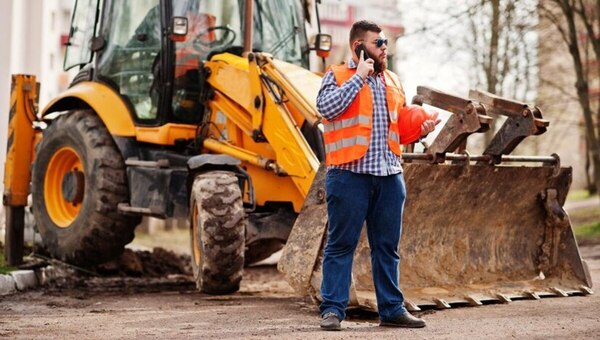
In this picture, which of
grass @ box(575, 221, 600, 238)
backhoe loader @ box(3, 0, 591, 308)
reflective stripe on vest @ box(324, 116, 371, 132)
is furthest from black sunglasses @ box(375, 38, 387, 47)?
grass @ box(575, 221, 600, 238)

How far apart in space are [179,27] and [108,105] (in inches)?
47.1

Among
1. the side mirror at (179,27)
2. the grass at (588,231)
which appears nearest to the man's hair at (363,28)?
the side mirror at (179,27)

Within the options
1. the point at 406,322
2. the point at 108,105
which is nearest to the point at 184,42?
the point at 108,105

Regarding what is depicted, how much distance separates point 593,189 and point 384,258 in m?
27.5

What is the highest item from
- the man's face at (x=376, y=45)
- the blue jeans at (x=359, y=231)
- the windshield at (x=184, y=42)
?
the windshield at (x=184, y=42)

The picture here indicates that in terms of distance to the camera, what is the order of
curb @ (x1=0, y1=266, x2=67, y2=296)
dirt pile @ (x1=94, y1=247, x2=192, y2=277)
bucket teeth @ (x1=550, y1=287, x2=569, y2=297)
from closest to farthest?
bucket teeth @ (x1=550, y1=287, x2=569, y2=297)
curb @ (x1=0, y1=266, x2=67, y2=296)
dirt pile @ (x1=94, y1=247, x2=192, y2=277)

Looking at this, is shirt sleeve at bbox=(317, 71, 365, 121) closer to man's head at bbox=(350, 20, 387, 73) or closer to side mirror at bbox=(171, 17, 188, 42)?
man's head at bbox=(350, 20, 387, 73)

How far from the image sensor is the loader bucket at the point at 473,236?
8.43 metres

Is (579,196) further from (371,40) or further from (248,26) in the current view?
(371,40)

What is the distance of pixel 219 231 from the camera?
9156 millimetres

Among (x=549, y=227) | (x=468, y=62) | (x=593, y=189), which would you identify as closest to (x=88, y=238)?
(x=549, y=227)

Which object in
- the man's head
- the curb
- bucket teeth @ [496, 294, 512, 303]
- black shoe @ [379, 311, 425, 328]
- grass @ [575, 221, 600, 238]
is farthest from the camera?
grass @ [575, 221, 600, 238]

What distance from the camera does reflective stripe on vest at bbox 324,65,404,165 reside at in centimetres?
731

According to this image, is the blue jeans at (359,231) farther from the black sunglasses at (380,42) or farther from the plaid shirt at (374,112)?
the black sunglasses at (380,42)
